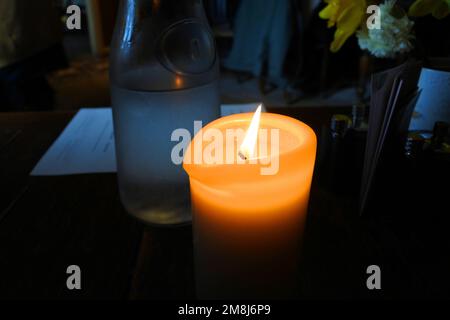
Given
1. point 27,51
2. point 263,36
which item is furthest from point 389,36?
point 263,36

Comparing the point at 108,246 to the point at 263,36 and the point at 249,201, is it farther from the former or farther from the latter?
the point at 263,36

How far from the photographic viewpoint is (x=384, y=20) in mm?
451

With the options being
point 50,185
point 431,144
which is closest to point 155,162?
point 50,185

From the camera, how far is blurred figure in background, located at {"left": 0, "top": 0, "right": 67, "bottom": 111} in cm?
140

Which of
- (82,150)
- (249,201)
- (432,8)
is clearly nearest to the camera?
(249,201)

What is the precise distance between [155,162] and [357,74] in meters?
2.34

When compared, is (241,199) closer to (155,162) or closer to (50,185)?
(155,162)

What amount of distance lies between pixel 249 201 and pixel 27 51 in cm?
149

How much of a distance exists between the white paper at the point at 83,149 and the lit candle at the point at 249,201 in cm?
28

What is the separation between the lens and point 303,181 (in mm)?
275

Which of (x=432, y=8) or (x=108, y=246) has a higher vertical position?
(x=432, y=8)

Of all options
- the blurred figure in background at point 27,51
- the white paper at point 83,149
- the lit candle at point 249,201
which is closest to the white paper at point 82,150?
the white paper at point 83,149

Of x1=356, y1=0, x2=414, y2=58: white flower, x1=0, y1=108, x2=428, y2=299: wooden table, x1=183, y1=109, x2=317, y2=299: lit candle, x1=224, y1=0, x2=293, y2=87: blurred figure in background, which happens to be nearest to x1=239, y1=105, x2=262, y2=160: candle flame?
x1=183, y1=109, x2=317, y2=299: lit candle

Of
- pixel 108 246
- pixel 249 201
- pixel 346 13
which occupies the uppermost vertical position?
pixel 346 13
